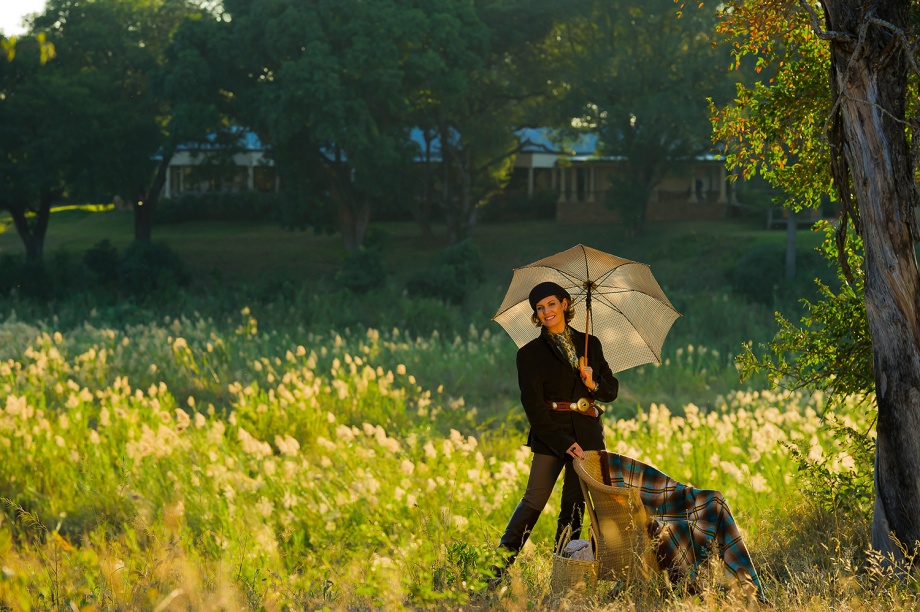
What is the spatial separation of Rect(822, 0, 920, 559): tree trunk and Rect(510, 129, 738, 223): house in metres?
35.9

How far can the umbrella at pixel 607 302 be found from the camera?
6.59 meters

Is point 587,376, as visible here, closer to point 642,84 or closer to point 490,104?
point 642,84

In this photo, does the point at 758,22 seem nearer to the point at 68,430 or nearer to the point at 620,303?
the point at 620,303

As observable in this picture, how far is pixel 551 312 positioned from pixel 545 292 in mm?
114

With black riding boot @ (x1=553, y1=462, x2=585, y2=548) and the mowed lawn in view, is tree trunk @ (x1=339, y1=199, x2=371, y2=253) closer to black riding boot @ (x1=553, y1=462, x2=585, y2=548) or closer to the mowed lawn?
the mowed lawn

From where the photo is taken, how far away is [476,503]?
27.2 ft

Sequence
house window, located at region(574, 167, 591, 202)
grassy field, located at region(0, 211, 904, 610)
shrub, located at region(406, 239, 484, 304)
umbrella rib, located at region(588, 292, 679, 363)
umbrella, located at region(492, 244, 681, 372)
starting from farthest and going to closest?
house window, located at region(574, 167, 591, 202) < shrub, located at region(406, 239, 484, 304) < umbrella rib, located at region(588, 292, 679, 363) < umbrella, located at region(492, 244, 681, 372) < grassy field, located at region(0, 211, 904, 610)

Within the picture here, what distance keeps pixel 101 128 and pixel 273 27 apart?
7.39 metres

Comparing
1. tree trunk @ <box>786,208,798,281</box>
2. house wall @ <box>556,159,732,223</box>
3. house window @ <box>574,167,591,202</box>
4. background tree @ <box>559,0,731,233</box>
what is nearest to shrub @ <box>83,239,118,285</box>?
background tree @ <box>559,0,731,233</box>

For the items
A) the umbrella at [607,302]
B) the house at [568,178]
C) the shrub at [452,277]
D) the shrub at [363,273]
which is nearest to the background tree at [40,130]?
the house at [568,178]

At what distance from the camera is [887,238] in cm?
626

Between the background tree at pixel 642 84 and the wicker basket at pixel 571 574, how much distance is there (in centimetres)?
3217

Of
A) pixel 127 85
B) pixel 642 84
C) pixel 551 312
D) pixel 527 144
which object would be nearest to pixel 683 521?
pixel 551 312

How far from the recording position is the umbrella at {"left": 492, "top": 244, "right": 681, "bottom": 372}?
6594 mm
